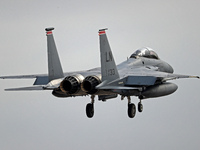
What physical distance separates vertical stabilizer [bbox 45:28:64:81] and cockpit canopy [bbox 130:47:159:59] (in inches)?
278

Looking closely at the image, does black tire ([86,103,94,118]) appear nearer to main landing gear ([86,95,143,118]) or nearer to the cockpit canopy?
main landing gear ([86,95,143,118])

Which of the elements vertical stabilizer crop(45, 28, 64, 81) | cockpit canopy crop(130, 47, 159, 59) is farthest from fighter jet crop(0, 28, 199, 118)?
cockpit canopy crop(130, 47, 159, 59)

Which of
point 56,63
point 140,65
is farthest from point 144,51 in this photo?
point 56,63

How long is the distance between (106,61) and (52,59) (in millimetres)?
Result: 3584

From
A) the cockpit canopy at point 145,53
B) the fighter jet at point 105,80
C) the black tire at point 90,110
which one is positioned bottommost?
the black tire at point 90,110

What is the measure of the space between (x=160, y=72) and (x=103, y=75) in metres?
5.09

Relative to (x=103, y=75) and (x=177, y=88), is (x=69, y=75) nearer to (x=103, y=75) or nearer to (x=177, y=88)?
(x=103, y=75)

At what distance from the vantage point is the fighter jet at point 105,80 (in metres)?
44.5

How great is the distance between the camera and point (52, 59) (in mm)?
45750

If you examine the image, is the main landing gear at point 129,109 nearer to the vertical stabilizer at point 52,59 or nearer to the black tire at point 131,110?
the black tire at point 131,110

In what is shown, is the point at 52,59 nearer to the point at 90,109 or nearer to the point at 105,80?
the point at 105,80

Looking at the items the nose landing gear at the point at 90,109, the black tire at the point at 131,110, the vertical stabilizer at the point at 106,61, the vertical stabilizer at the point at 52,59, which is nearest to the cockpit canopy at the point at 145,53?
the black tire at the point at 131,110

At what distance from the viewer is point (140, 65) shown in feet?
165

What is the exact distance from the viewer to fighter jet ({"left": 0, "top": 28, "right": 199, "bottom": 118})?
4453 cm
